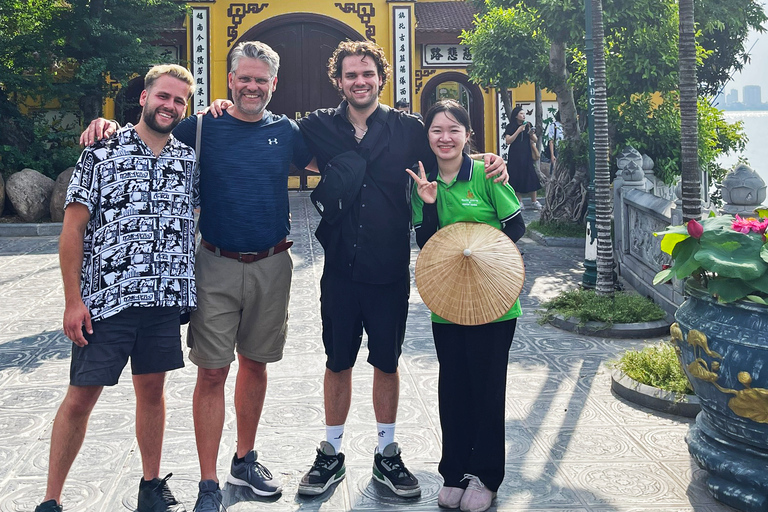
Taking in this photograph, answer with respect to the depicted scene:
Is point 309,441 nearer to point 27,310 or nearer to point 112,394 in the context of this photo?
point 112,394

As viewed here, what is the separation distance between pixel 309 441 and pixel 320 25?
1594cm

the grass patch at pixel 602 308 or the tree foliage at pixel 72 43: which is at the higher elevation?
the tree foliage at pixel 72 43

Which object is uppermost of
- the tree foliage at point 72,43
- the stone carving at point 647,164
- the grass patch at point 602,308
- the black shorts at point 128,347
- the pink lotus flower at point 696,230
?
the tree foliage at point 72,43

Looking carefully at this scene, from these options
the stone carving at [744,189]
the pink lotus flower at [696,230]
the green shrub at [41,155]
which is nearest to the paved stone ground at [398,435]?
the pink lotus flower at [696,230]

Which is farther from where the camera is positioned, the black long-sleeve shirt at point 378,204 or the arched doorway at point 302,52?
the arched doorway at point 302,52

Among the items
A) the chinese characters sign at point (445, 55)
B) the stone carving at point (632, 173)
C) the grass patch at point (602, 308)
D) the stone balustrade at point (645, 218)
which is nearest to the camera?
the stone balustrade at point (645, 218)

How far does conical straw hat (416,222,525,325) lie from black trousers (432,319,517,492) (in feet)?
0.45

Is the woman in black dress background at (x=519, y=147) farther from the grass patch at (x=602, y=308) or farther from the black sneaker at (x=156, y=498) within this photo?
the black sneaker at (x=156, y=498)

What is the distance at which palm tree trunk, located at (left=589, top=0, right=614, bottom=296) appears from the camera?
26.4 feet

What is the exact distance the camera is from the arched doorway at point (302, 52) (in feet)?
63.4

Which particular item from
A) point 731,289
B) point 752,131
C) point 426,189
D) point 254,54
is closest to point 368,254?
point 426,189

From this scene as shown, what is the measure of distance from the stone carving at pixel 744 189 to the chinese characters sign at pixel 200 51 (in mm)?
15190

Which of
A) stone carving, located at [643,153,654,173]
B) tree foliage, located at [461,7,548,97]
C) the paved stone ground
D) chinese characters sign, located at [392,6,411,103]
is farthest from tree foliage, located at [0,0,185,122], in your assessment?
stone carving, located at [643,153,654,173]

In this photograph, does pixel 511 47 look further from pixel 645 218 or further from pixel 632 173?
pixel 645 218
